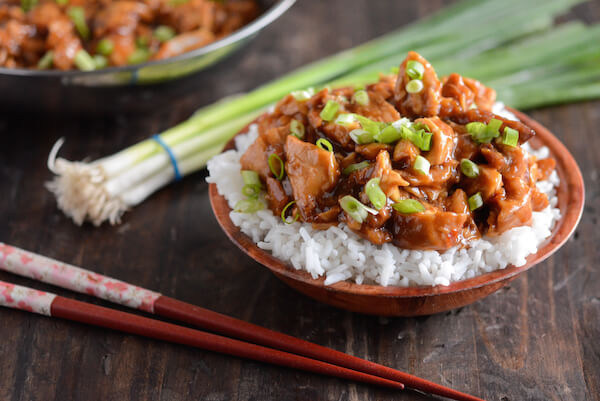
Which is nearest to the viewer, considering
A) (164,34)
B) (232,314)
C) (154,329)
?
(154,329)

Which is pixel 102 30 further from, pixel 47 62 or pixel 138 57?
pixel 47 62

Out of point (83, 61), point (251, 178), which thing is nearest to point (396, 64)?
point (251, 178)

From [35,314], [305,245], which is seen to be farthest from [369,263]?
[35,314]

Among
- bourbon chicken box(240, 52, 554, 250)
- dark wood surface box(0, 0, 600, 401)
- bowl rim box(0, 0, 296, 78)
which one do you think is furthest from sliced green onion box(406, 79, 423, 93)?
bowl rim box(0, 0, 296, 78)

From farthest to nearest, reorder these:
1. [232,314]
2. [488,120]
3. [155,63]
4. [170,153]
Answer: [170,153], [155,63], [232,314], [488,120]

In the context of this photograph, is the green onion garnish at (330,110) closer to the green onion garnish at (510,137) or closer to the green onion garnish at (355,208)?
the green onion garnish at (355,208)

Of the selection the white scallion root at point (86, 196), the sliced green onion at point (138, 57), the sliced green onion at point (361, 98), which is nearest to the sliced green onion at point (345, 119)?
the sliced green onion at point (361, 98)
